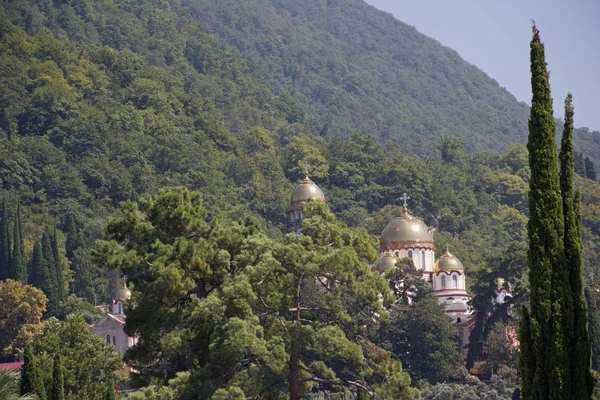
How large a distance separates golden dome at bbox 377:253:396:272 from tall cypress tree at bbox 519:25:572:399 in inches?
2114

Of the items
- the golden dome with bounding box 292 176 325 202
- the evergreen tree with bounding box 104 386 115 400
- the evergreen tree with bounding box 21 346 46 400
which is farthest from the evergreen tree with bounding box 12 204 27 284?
the evergreen tree with bounding box 21 346 46 400

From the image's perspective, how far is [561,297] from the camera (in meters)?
21.3

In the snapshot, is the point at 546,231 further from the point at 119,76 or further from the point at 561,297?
the point at 119,76

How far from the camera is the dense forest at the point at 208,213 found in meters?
36.1

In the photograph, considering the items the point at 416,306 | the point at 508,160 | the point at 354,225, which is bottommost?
the point at 416,306

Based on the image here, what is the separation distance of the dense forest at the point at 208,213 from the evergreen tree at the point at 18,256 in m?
0.13

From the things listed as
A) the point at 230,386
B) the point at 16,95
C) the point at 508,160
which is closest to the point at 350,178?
the point at 508,160

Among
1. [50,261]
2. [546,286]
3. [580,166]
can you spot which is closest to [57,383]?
[546,286]

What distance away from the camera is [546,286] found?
21.3 m

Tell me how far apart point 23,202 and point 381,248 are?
37878 mm

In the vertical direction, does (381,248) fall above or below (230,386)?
above

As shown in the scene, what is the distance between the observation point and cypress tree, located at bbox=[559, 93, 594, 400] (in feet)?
69.8

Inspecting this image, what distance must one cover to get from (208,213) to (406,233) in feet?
68.0

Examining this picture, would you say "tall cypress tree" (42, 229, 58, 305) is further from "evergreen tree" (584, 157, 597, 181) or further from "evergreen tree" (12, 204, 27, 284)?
"evergreen tree" (584, 157, 597, 181)
